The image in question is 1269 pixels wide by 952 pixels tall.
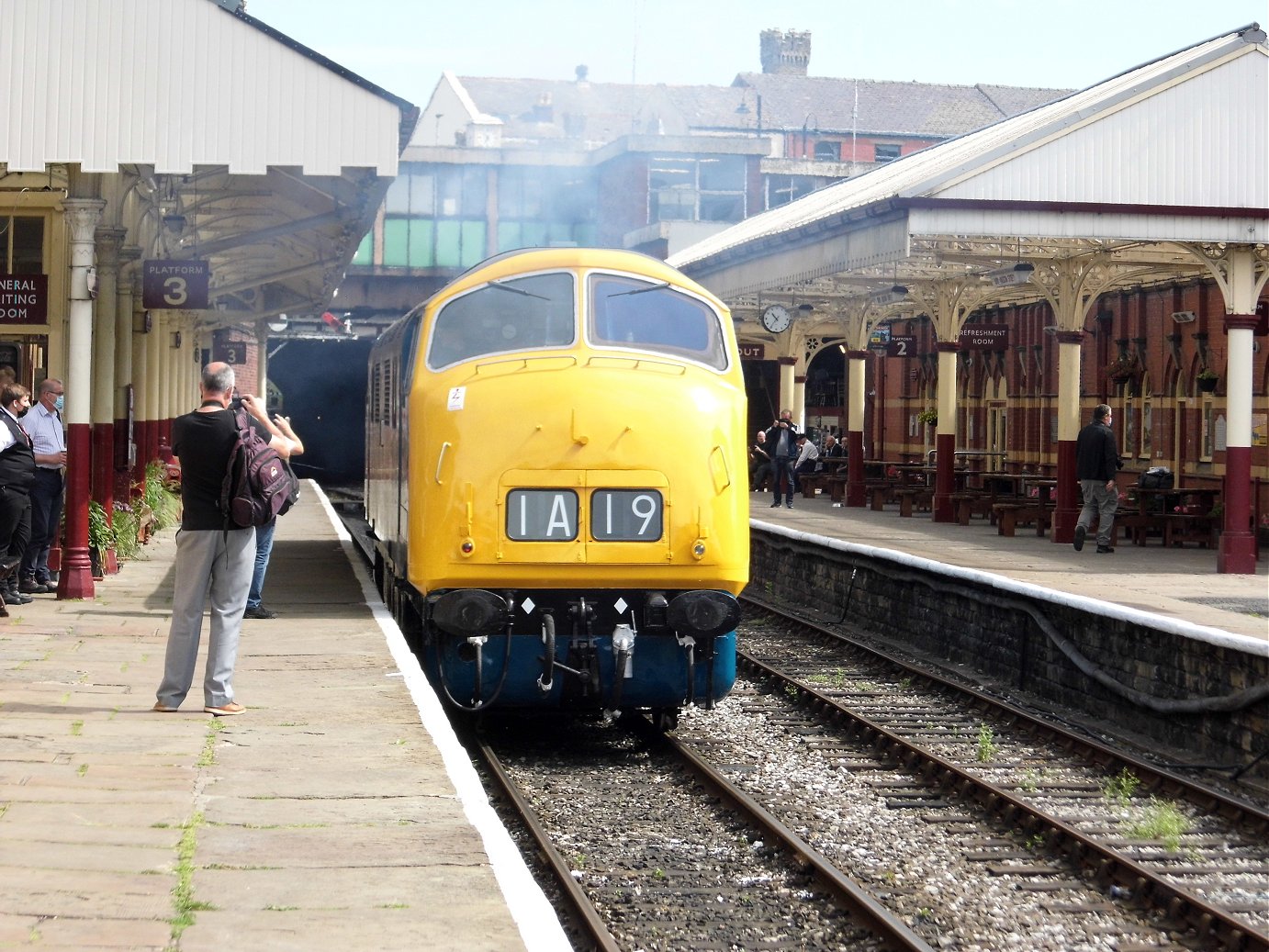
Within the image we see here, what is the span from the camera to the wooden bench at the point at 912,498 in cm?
2886

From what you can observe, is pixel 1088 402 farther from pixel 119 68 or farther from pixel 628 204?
pixel 628 204

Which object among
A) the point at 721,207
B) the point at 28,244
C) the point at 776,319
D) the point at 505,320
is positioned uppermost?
the point at 721,207

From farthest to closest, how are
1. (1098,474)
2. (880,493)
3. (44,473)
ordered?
(880,493) < (1098,474) < (44,473)

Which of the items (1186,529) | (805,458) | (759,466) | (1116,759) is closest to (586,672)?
(1116,759)


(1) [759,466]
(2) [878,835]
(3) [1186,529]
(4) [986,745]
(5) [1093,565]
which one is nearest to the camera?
(2) [878,835]

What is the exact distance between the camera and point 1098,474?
2100cm

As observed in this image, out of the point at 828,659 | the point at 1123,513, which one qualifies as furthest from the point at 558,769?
the point at 1123,513

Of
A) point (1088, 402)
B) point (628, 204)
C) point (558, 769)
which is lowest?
point (558, 769)

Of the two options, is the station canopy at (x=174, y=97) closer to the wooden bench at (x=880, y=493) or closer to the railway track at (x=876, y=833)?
the railway track at (x=876, y=833)

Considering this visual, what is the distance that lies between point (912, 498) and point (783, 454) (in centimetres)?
262

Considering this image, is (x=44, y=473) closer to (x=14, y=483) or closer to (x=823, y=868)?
(x=14, y=483)

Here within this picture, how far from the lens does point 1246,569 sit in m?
18.9

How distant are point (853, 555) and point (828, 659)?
117 inches

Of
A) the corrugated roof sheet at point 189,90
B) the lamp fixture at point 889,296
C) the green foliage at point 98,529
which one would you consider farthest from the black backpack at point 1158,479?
the green foliage at point 98,529
